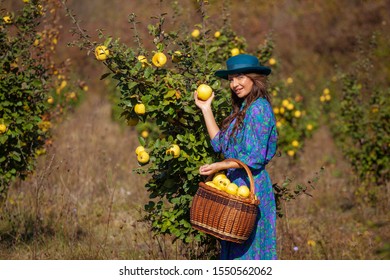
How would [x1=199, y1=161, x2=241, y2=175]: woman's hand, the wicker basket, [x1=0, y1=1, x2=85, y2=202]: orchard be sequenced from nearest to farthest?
the wicker basket < [x1=199, y1=161, x2=241, y2=175]: woman's hand < [x1=0, y1=1, x2=85, y2=202]: orchard

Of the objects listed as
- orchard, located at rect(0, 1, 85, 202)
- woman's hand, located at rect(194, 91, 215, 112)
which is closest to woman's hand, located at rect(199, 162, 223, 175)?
woman's hand, located at rect(194, 91, 215, 112)

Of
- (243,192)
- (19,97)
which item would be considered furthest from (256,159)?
(19,97)

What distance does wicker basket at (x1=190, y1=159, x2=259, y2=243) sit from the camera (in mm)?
2596

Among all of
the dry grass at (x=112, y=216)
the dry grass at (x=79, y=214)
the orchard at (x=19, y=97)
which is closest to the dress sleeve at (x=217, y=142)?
the dry grass at (x=79, y=214)

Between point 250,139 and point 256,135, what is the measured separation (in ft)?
0.12

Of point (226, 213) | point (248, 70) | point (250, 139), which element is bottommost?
point (226, 213)

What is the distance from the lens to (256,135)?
2812 mm

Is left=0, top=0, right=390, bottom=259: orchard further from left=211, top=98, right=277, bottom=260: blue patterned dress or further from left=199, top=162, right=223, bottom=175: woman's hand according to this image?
left=211, top=98, right=277, bottom=260: blue patterned dress

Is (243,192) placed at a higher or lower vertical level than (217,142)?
lower

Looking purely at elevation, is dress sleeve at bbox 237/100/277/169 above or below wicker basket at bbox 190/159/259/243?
above

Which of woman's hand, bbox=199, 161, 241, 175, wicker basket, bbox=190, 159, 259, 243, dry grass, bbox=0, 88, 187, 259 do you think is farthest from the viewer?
dry grass, bbox=0, 88, 187, 259

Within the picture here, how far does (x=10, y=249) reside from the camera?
4070 mm

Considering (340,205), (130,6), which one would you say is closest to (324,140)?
(340,205)

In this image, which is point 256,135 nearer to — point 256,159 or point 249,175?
point 256,159
